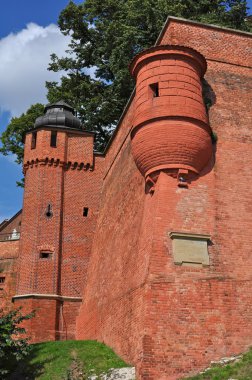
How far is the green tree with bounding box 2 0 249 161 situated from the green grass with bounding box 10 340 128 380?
48.4 feet

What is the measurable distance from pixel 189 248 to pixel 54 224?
993cm

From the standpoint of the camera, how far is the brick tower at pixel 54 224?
21188 mm

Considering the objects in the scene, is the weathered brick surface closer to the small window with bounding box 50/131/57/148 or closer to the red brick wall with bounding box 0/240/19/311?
the small window with bounding box 50/131/57/148

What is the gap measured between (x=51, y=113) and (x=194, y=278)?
14079 millimetres

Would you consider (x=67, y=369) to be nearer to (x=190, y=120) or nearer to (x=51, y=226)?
(x=190, y=120)

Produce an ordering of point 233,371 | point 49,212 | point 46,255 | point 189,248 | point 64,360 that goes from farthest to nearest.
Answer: point 49,212
point 46,255
point 64,360
point 189,248
point 233,371

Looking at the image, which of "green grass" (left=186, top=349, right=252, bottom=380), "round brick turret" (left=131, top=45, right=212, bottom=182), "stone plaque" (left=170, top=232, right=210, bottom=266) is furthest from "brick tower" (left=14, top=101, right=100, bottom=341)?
"green grass" (left=186, top=349, right=252, bottom=380)

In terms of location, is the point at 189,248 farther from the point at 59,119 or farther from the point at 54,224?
the point at 59,119

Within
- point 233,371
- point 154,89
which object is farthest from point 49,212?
Answer: point 233,371

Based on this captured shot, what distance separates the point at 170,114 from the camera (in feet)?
49.0

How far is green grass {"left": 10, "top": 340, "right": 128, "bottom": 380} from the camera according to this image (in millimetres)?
14246

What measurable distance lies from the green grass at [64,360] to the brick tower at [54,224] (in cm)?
397

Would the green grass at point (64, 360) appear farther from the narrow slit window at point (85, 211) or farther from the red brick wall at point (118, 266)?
the narrow slit window at point (85, 211)

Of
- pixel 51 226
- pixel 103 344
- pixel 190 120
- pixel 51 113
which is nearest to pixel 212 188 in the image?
pixel 190 120
